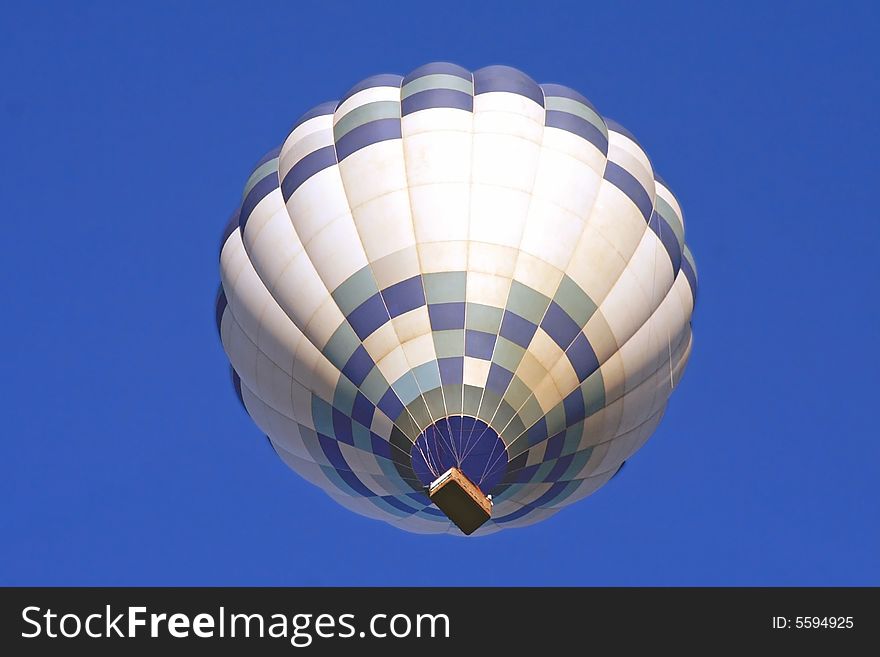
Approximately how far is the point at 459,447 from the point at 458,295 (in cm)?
190

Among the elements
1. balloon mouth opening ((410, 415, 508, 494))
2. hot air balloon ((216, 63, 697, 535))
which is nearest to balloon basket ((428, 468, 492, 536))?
hot air balloon ((216, 63, 697, 535))

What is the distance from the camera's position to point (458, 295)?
24.9 metres

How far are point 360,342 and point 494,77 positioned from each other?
4.75 metres

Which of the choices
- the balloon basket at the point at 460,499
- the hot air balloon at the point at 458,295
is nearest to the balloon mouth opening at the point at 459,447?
the hot air balloon at the point at 458,295

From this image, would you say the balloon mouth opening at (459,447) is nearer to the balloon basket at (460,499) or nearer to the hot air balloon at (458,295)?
the hot air balloon at (458,295)

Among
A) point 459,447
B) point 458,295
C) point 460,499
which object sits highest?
point 458,295

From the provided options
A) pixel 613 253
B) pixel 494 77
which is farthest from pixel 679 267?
pixel 494 77

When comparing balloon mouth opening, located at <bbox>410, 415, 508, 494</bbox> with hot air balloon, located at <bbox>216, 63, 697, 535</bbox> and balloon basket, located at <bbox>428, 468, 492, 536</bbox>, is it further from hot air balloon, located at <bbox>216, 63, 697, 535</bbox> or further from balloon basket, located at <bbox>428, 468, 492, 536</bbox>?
balloon basket, located at <bbox>428, 468, 492, 536</bbox>

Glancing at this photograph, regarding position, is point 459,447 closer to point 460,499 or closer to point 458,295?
point 460,499

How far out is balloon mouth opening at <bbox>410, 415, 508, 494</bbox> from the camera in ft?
80.4

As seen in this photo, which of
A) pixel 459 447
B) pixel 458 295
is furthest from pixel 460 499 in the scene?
pixel 458 295

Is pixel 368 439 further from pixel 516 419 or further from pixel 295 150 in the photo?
pixel 295 150

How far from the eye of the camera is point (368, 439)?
25.6m

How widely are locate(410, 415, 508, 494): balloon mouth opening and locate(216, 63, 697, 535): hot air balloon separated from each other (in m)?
0.02
